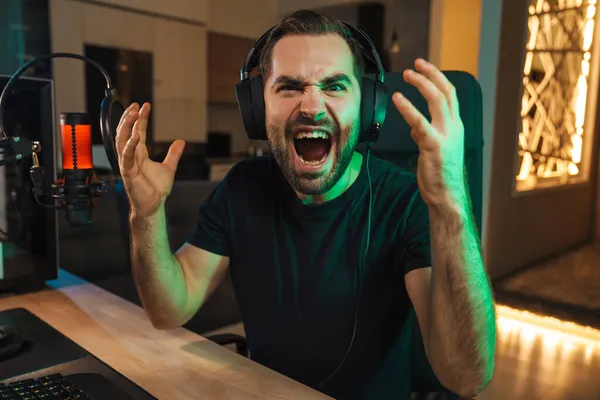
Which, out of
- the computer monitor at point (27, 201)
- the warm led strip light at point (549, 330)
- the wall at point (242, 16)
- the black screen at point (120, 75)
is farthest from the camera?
the wall at point (242, 16)

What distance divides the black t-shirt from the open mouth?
109 mm

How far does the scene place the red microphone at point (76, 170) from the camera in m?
0.98

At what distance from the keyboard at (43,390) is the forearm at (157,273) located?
0.25 metres

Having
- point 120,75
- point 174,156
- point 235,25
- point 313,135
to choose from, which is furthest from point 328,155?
point 235,25

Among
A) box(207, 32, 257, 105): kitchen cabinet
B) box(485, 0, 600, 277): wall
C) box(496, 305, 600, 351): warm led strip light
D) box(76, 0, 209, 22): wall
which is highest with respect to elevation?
box(76, 0, 209, 22): wall

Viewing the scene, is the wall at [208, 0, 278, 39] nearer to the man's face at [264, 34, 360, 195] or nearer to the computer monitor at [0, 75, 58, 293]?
the computer monitor at [0, 75, 58, 293]

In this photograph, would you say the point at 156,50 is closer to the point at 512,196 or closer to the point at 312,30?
the point at 512,196

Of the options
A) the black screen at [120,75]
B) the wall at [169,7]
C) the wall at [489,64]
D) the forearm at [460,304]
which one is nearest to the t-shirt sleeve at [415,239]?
the forearm at [460,304]

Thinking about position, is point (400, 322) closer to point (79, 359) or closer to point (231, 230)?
point (231, 230)

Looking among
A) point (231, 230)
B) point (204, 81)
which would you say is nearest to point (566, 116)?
point (204, 81)

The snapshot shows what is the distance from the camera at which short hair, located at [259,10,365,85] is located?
3.13ft

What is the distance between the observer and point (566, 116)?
4293 millimetres

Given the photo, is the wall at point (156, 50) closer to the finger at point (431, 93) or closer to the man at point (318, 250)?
the man at point (318, 250)

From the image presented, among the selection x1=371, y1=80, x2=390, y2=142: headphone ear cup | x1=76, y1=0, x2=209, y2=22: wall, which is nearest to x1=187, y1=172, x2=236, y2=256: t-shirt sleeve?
x1=371, y1=80, x2=390, y2=142: headphone ear cup
